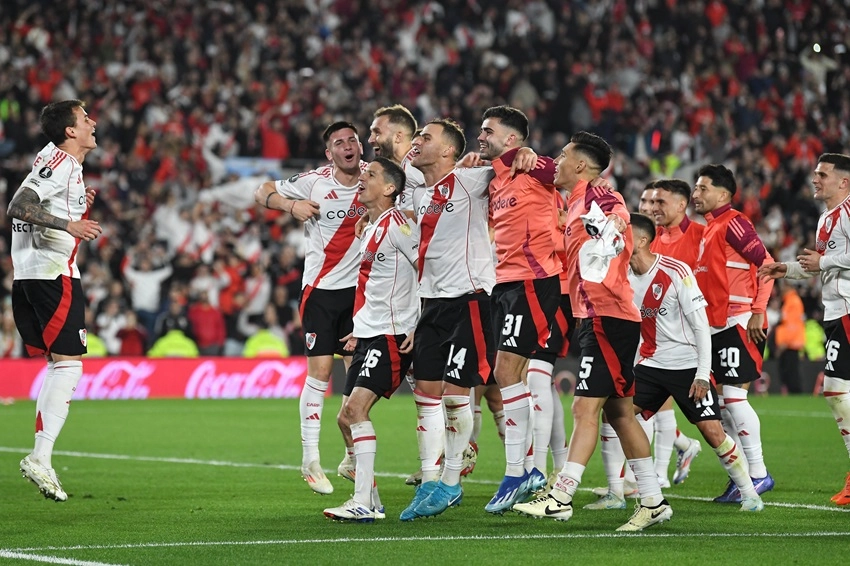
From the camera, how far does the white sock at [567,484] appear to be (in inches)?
321

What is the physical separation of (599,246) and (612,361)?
79 centimetres

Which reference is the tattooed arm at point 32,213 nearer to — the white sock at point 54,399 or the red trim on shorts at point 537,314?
the white sock at point 54,399

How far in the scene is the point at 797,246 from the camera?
26.2m

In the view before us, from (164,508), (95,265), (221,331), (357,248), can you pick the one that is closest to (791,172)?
(221,331)

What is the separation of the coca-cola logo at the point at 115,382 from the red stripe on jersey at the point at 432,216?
13694 mm

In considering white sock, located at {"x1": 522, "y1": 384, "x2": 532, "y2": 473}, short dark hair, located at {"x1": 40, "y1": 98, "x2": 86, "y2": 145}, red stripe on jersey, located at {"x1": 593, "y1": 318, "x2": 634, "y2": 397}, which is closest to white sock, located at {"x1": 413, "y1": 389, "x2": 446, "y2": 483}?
white sock, located at {"x1": 522, "y1": 384, "x2": 532, "y2": 473}

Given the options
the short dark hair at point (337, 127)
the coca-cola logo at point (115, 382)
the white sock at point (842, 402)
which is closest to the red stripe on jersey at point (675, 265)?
the white sock at point (842, 402)

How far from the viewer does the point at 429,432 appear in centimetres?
882

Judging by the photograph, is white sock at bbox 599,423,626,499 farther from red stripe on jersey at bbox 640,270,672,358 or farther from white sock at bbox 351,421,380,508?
white sock at bbox 351,421,380,508

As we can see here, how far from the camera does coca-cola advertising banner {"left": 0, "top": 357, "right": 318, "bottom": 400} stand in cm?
2131

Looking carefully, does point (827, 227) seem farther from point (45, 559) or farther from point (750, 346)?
point (45, 559)

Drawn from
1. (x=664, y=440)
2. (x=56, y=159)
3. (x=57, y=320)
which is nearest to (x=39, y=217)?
(x=56, y=159)

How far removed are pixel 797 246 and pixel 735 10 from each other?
8.73 m

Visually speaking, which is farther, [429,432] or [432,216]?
[432,216]
